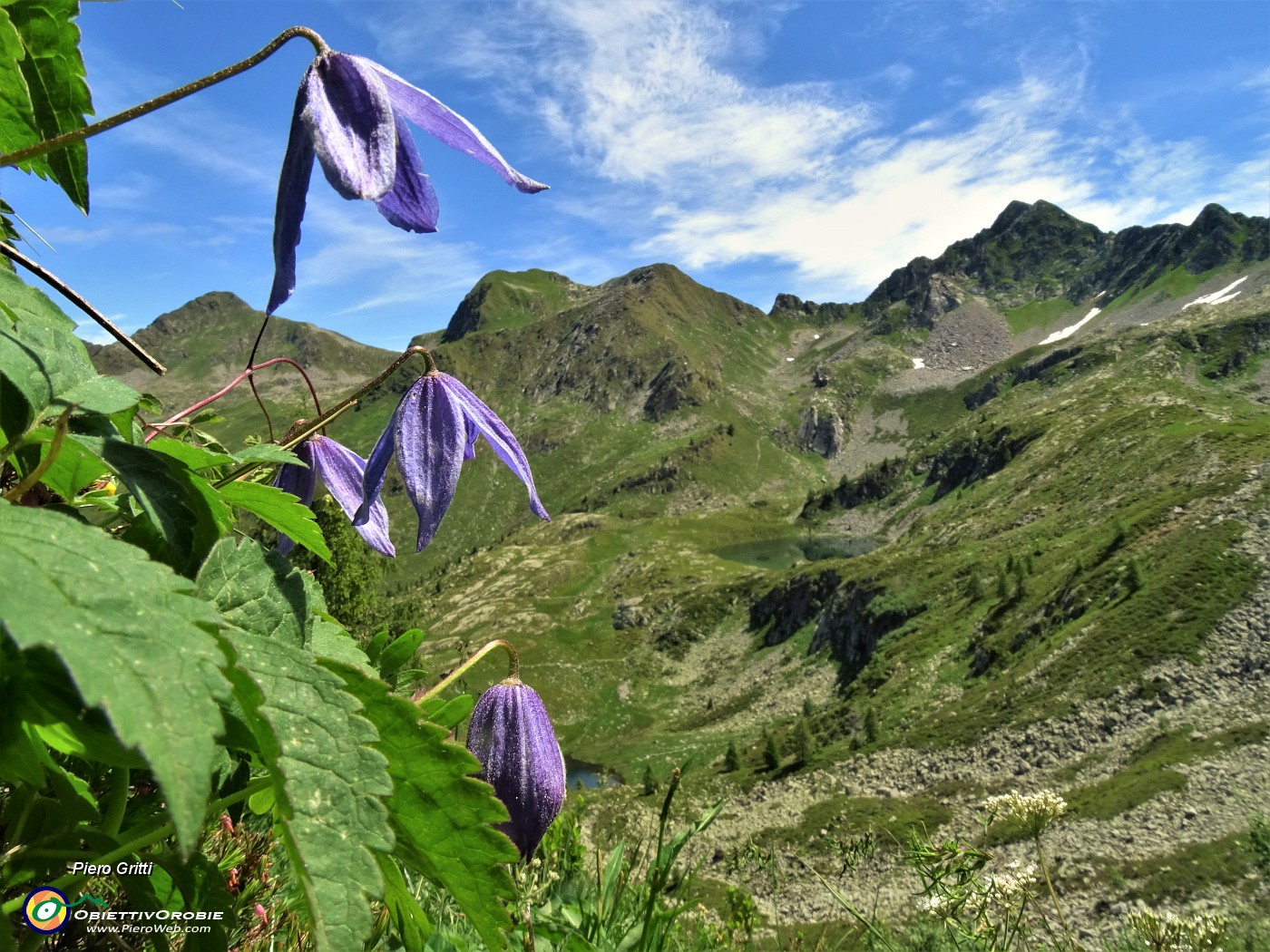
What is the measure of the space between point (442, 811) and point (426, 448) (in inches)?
28.7

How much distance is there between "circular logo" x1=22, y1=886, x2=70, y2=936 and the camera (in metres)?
1.05

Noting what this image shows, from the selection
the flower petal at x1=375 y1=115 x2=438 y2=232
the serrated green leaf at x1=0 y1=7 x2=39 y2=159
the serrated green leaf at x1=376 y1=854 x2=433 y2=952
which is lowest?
the serrated green leaf at x1=376 y1=854 x2=433 y2=952

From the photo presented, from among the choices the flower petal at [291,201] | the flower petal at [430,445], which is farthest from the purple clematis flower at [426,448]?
the flower petal at [291,201]

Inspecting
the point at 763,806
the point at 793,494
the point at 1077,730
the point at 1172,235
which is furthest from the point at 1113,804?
the point at 1172,235

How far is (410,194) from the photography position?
1.19 metres

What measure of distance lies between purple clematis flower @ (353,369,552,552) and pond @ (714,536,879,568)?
406ft

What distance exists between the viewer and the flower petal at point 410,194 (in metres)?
1.17

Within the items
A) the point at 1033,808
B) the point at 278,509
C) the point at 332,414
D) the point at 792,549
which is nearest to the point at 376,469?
the point at 332,414

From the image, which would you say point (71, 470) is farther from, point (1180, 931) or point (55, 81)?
point (1180, 931)

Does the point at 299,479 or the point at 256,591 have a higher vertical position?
the point at 299,479

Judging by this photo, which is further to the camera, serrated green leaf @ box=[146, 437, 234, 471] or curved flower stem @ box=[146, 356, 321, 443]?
curved flower stem @ box=[146, 356, 321, 443]

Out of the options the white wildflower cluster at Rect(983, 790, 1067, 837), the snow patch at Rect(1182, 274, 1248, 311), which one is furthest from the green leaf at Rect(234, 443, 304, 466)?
the snow patch at Rect(1182, 274, 1248, 311)

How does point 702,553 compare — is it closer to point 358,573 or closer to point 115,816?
point 358,573

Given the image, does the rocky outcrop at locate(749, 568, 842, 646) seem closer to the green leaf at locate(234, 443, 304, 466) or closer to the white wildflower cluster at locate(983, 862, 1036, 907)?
the white wildflower cluster at locate(983, 862, 1036, 907)
